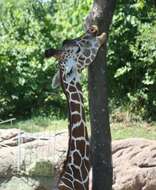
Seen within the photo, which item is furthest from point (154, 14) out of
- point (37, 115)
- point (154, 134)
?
point (37, 115)

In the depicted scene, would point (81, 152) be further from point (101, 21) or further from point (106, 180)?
point (101, 21)

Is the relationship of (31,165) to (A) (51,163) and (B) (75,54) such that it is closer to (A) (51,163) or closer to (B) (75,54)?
(A) (51,163)

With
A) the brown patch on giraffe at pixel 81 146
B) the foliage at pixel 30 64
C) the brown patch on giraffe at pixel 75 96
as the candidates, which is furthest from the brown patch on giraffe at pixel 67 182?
the foliage at pixel 30 64

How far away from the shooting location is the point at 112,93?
44.2 ft

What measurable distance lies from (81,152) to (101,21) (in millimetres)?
1175

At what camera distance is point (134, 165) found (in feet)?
23.0

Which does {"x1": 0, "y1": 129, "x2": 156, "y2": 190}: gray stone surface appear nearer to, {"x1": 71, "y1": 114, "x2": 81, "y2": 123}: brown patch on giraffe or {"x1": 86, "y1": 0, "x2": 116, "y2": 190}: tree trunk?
{"x1": 86, "y1": 0, "x2": 116, "y2": 190}: tree trunk

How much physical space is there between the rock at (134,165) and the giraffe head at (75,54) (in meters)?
1.99

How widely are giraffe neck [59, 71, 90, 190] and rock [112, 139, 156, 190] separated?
177 centimetres

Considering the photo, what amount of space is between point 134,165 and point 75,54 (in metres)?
2.25

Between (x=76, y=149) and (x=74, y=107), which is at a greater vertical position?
(x=74, y=107)

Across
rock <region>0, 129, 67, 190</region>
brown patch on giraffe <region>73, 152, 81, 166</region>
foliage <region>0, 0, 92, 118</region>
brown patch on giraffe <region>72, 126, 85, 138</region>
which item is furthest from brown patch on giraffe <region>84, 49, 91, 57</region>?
foliage <region>0, 0, 92, 118</region>

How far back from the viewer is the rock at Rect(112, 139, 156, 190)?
6.81m

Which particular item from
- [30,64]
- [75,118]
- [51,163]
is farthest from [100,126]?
[30,64]
